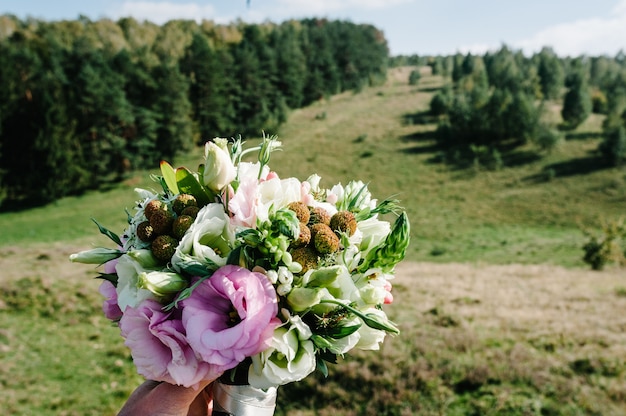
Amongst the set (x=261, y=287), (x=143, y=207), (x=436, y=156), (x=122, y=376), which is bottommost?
(x=436, y=156)

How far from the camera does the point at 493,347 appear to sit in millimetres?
8531

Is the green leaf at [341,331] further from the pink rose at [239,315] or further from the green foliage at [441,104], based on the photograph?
the green foliage at [441,104]

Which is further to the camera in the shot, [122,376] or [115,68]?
[115,68]

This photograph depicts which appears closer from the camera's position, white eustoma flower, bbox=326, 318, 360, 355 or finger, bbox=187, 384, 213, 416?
white eustoma flower, bbox=326, 318, 360, 355

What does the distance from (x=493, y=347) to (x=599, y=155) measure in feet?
155

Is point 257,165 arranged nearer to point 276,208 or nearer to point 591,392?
point 276,208

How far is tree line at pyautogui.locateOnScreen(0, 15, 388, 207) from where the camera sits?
44188mm

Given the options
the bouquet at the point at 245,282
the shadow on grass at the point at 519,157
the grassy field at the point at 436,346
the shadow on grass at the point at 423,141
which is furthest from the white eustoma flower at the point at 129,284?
the shadow on grass at the point at 423,141

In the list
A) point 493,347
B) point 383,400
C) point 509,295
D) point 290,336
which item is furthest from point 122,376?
point 509,295

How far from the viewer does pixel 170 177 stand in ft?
8.92

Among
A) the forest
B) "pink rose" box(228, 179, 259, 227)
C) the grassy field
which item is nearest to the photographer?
"pink rose" box(228, 179, 259, 227)

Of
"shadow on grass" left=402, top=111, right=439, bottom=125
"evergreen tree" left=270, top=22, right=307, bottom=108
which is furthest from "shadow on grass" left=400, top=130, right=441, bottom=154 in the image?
"evergreen tree" left=270, top=22, right=307, bottom=108

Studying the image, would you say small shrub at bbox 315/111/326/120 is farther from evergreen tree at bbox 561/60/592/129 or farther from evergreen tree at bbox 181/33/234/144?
evergreen tree at bbox 561/60/592/129

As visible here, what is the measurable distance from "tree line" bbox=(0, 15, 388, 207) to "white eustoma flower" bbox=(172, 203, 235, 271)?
47283mm
